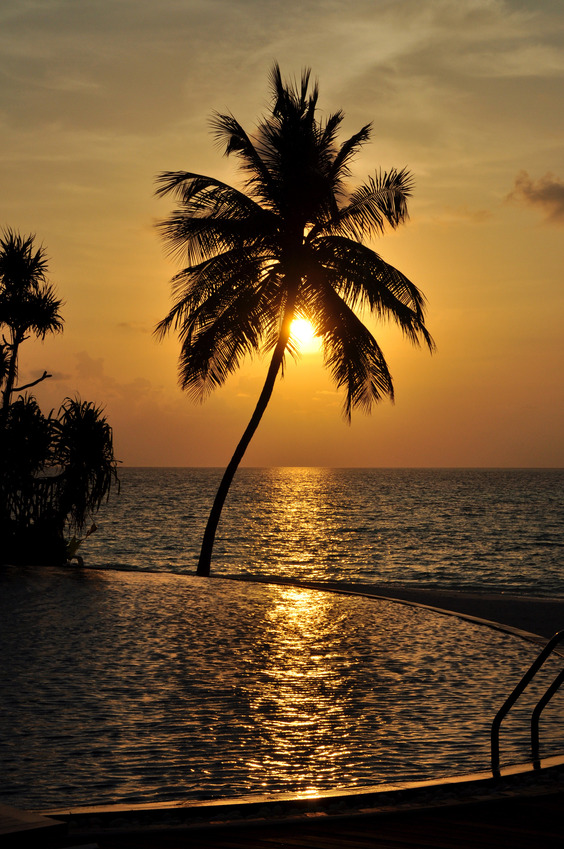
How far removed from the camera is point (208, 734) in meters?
7.86

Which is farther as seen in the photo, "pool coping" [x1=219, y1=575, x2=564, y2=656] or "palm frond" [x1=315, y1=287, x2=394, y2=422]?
"palm frond" [x1=315, y1=287, x2=394, y2=422]

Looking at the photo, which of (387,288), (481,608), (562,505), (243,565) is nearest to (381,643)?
(481,608)

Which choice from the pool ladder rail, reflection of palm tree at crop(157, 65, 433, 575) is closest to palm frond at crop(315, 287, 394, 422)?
reflection of palm tree at crop(157, 65, 433, 575)

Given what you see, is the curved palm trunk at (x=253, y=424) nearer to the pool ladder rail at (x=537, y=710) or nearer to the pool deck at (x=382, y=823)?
the pool ladder rail at (x=537, y=710)

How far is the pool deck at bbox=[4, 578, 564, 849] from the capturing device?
5.05 m

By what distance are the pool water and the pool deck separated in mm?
570

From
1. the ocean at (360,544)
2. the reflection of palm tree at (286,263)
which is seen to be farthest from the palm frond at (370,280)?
the ocean at (360,544)

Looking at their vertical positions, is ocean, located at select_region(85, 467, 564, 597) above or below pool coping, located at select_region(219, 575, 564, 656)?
below

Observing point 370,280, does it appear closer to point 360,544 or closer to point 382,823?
point 382,823

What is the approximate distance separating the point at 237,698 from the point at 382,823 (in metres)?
4.13

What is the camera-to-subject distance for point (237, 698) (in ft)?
30.8

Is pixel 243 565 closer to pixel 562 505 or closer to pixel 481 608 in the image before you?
pixel 481 608

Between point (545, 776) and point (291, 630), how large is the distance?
8.12 m

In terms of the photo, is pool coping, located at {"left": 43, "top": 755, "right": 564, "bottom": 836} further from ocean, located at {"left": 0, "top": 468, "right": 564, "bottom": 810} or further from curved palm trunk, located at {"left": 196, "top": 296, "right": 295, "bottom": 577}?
curved palm trunk, located at {"left": 196, "top": 296, "right": 295, "bottom": 577}
